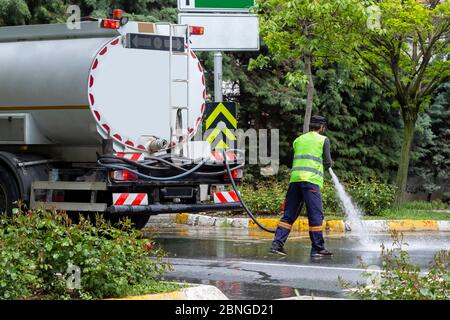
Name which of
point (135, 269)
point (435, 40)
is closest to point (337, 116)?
point (435, 40)

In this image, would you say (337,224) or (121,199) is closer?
(121,199)

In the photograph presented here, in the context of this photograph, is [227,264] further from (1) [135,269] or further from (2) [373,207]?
(2) [373,207]

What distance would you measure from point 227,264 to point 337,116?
10608 mm

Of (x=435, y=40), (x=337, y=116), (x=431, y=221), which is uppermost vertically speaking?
(x=435, y=40)

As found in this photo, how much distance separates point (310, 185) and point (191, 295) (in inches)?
156

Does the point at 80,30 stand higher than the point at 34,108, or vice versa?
the point at 80,30

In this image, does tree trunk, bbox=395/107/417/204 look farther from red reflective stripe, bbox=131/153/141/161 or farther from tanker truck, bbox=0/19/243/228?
red reflective stripe, bbox=131/153/141/161

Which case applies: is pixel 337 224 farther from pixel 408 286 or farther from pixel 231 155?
pixel 408 286

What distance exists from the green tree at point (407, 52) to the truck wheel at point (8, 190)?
7.24 metres

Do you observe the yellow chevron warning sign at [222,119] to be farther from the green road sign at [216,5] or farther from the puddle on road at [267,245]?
the green road sign at [216,5]

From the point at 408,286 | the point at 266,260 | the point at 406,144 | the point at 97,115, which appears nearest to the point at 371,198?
the point at 406,144

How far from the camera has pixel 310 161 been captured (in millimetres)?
10992

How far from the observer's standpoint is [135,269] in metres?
7.46

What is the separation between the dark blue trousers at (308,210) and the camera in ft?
35.8
